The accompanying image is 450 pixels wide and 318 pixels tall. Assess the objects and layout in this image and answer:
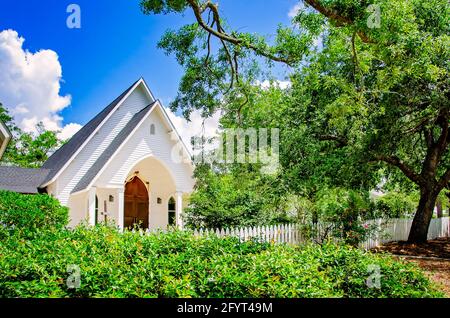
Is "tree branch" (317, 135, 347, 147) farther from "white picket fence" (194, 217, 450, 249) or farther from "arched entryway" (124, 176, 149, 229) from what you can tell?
"arched entryway" (124, 176, 149, 229)

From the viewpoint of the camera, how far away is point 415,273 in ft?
13.8

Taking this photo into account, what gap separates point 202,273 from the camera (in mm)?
3721

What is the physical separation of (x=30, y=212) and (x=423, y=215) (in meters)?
12.0

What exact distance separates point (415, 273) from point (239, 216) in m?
5.98

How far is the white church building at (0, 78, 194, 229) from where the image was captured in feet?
43.1

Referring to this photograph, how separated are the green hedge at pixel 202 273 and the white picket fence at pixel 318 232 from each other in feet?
6.17

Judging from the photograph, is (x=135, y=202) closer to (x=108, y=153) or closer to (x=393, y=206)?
(x=108, y=153)

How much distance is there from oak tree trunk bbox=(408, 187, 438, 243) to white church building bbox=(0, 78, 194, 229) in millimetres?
7827

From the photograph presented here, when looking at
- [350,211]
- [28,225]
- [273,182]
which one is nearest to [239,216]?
[273,182]

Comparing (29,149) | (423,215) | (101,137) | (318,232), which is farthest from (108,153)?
(423,215)

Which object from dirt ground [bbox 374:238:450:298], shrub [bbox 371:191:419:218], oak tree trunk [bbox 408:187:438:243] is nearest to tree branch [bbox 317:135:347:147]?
dirt ground [bbox 374:238:450:298]

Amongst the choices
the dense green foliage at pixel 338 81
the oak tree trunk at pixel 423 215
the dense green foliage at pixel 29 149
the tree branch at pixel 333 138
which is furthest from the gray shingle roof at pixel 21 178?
the oak tree trunk at pixel 423 215

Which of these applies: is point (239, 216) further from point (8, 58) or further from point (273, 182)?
point (8, 58)

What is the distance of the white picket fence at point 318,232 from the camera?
9195 millimetres
